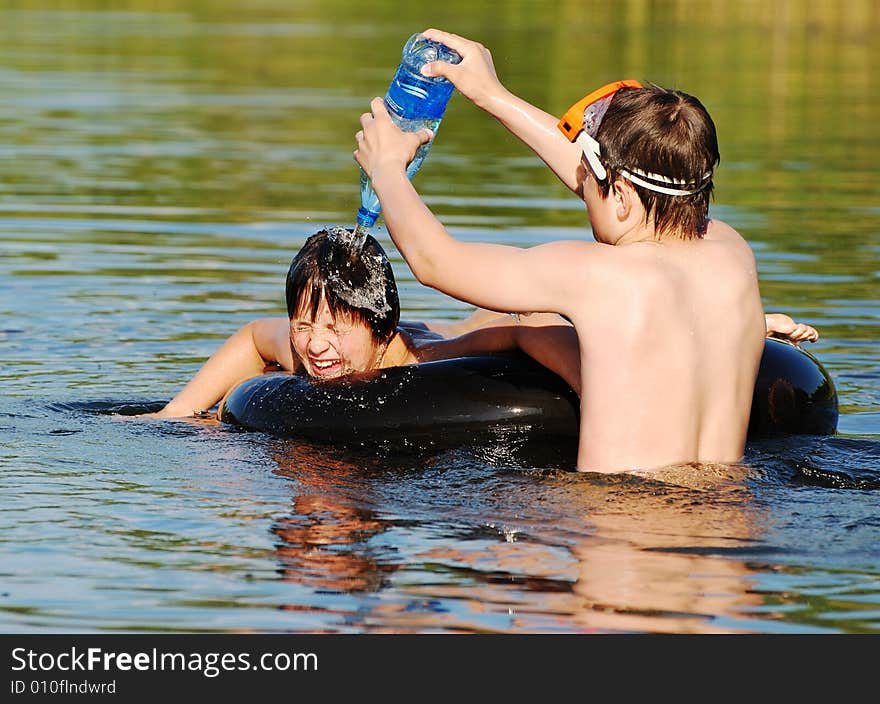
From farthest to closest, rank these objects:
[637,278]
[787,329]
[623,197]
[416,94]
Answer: [787,329], [416,94], [623,197], [637,278]

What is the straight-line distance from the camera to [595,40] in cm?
3506

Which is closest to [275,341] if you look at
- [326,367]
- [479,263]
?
[326,367]

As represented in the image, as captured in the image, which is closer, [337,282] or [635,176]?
[635,176]

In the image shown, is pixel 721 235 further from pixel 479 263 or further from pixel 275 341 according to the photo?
pixel 275 341

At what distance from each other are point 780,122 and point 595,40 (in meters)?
13.3

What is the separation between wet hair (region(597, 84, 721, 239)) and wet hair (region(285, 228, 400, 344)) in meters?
1.58

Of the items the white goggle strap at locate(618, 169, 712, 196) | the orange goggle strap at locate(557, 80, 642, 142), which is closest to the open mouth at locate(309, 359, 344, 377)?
the orange goggle strap at locate(557, 80, 642, 142)

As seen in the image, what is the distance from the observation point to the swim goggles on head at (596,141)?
20.3 ft

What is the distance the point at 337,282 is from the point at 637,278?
185cm

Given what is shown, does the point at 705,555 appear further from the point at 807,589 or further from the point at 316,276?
the point at 316,276

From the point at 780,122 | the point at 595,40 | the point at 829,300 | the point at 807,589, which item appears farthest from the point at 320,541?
the point at 595,40

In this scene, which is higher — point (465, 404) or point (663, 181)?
point (663, 181)

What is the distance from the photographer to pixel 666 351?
20.0 ft

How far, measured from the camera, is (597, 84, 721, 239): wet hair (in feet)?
20.3
